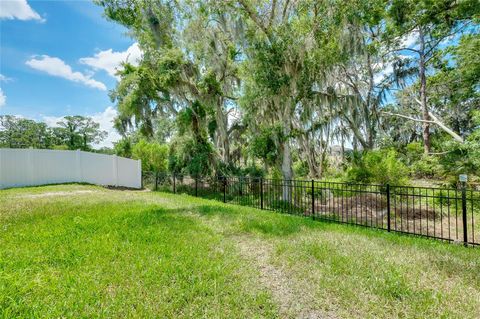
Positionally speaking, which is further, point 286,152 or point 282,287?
point 286,152

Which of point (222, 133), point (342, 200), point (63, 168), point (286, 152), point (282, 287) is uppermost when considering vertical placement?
point (222, 133)

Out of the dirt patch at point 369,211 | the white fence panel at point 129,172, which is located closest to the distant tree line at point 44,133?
the white fence panel at point 129,172

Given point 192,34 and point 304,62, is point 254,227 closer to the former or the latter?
point 304,62

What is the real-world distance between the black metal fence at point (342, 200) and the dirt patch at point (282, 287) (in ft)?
10.6

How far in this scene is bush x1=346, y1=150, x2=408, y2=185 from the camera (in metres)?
7.99

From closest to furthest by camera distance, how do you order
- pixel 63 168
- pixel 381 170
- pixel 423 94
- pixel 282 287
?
pixel 282 287 < pixel 381 170 < pixel 63 168 < pixel 423 94

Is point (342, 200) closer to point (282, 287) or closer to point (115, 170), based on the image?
point (282, 287)

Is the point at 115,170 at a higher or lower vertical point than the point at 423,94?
lower

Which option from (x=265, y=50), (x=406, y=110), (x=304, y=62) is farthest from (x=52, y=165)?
(x=406, y=110)

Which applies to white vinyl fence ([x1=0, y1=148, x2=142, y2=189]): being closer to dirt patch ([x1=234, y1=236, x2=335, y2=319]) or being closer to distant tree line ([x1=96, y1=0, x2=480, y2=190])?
distant tree line ([x1=96, y1=0, x2=480, y2=190])

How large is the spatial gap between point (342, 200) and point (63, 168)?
12.0 meters

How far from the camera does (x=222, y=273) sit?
2.65m

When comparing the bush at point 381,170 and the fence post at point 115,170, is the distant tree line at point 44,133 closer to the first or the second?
the fence post at point 115,170

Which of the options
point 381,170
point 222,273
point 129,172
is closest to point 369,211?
point 381,170
